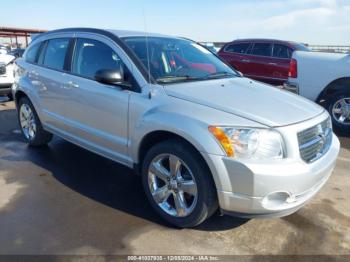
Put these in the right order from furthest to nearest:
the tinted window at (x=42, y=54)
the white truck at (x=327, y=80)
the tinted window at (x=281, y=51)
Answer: the tinted window at (x=281, y=51), the white truck at (x=327, y=80), the tinted window at (x=42, y=54)

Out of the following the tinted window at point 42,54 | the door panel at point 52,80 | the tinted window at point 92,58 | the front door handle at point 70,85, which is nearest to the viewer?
the tinted window at point 92,58

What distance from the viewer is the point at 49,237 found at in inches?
123

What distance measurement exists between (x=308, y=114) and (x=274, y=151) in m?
0.69

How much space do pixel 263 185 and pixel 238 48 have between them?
903cm

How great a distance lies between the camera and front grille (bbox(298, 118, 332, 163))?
2.97 m

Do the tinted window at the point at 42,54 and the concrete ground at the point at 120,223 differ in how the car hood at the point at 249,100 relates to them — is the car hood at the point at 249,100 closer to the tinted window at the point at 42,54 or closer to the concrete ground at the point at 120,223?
the concrete ground at the point at 120,223

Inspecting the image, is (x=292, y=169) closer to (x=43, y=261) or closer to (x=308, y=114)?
(x=308, y=114)

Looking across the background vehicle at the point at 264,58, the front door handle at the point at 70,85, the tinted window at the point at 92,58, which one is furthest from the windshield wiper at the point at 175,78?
the background vehicle at the point at 264,58

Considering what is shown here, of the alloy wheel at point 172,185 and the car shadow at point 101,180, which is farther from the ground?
the alloy wheel at point 172,185

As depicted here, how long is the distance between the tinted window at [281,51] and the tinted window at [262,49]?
6.2 inches

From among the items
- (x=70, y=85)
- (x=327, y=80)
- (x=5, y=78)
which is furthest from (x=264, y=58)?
(x=70, y=85)

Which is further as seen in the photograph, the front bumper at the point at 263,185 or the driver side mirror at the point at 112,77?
the driver side mirror at the point at 112,77

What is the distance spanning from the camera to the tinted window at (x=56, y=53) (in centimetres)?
464

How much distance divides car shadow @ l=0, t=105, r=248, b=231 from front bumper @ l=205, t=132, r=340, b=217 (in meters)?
0.55
